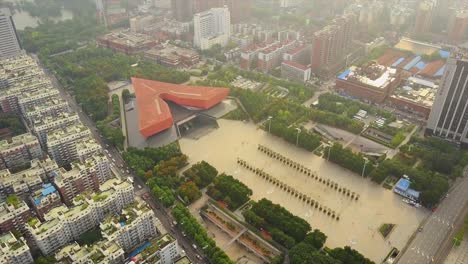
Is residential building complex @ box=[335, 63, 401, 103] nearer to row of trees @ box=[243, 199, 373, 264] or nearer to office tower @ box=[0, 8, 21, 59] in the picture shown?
row of trees @ box=[243, 199, 373, 264]

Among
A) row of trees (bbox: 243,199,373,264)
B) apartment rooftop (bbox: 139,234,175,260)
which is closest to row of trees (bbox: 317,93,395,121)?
row of trees (bbox: 243,199,373,264)

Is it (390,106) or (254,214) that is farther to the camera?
(390,106)

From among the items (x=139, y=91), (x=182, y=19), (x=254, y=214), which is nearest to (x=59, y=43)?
(x=182, y=19)

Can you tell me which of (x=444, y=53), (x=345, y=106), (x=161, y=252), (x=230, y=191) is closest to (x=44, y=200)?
(x=161, y=252)

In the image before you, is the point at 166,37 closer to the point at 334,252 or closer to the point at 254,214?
the point at 254,214

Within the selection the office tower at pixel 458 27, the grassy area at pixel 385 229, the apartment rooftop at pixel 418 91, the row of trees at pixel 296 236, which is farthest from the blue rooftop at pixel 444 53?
the row of trees at pixel 296 236

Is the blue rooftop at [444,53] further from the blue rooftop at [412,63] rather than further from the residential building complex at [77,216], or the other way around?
the residential building complex at [77,216]
